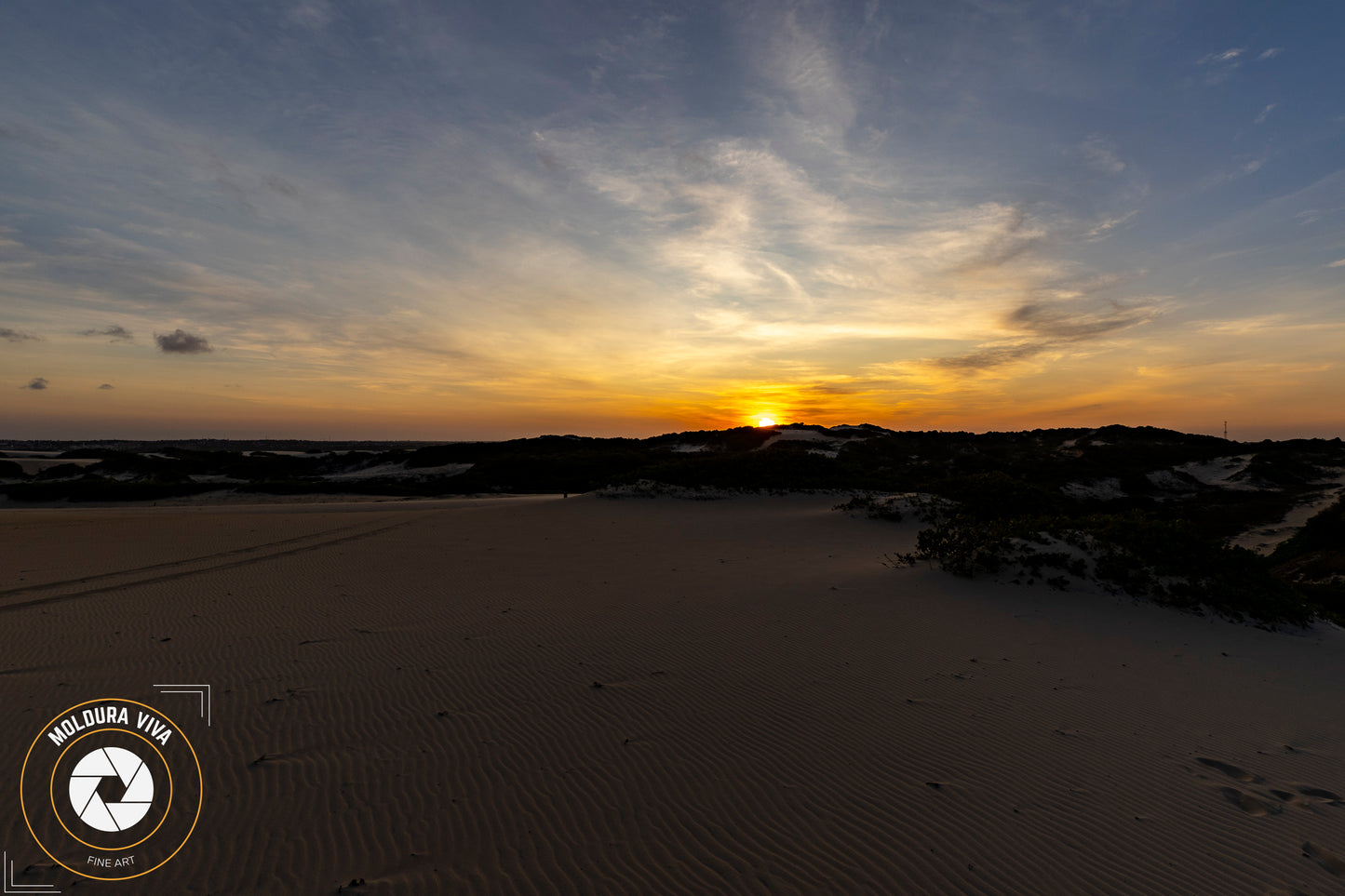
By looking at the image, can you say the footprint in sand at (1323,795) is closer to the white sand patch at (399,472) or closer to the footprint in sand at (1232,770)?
the footprint in sand at (1232,770)

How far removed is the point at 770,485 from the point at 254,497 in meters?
26.9

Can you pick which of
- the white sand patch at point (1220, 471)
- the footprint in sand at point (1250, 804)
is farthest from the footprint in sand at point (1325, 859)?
the white sand patch at point (1220, 471)

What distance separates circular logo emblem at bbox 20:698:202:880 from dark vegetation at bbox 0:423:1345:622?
9.85 meters

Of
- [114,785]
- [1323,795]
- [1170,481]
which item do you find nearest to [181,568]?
[114,785]

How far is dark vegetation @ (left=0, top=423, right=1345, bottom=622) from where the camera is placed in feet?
30.5

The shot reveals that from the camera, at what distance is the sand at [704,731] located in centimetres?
337

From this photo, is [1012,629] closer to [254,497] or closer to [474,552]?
[474,552]

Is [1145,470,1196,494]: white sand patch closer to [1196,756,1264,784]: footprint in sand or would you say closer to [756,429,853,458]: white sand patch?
[756,429,853,458]: white sand patch

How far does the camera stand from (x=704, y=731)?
4738mm

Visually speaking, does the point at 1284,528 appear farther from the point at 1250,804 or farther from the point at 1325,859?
the point at 1325,859

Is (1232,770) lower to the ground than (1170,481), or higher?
lower

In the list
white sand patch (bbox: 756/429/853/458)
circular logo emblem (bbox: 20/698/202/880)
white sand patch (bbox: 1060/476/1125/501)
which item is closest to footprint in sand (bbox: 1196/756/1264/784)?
circular logo emblem (bbox: 20/698/202/880)

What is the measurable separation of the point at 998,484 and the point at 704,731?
17047 millimetres

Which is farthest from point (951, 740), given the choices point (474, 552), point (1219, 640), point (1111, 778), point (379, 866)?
point (474, 552)
